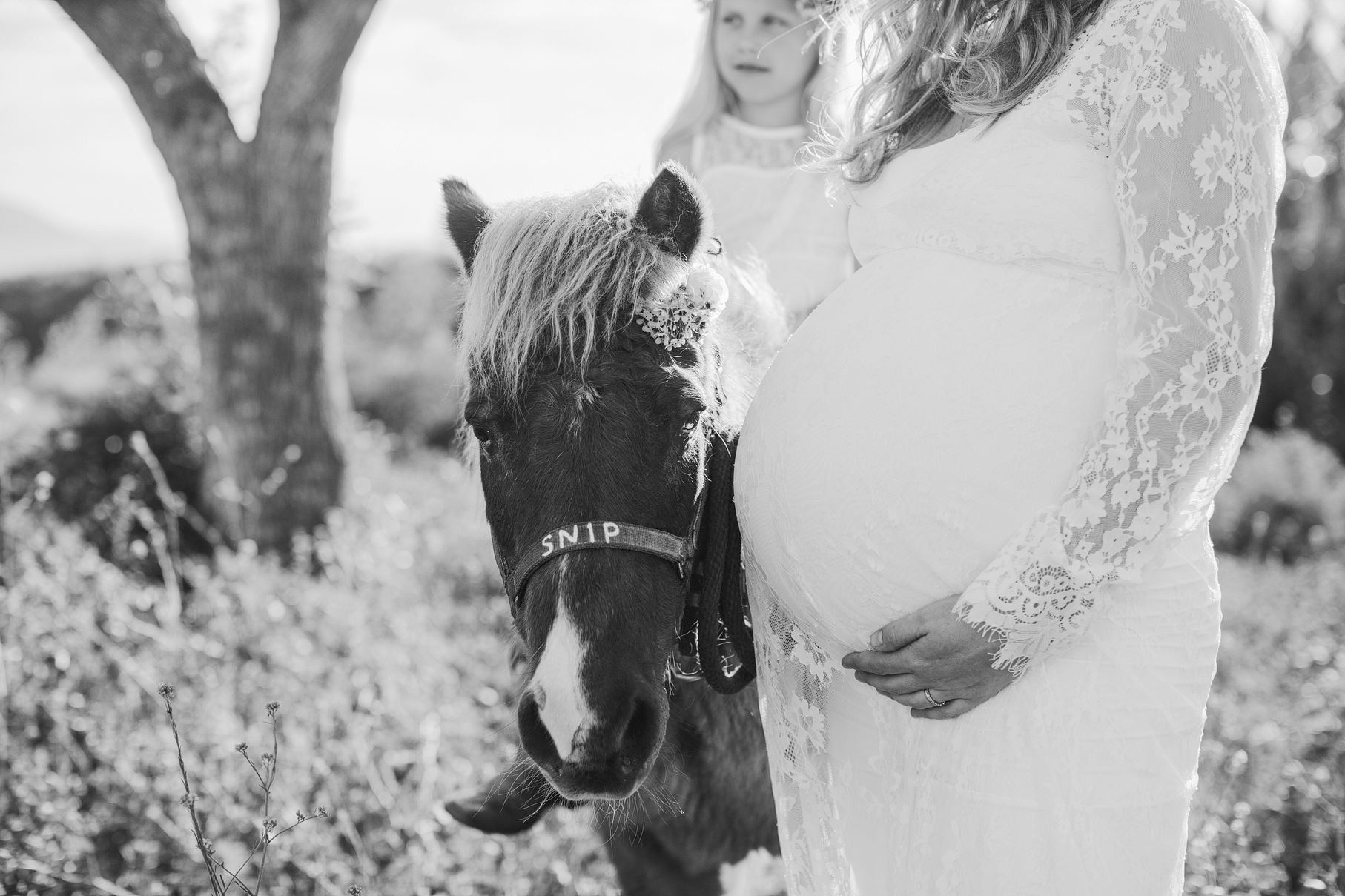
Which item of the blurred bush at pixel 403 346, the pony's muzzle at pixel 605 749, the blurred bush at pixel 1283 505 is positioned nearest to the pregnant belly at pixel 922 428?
the pony's muzzle at pixel 605 749

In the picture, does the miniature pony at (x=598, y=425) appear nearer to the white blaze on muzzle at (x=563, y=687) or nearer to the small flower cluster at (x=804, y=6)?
the white blaze on muzzle at (x=563, y=687)

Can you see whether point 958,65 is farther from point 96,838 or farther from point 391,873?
point 96,838

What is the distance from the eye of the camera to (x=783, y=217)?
320cm

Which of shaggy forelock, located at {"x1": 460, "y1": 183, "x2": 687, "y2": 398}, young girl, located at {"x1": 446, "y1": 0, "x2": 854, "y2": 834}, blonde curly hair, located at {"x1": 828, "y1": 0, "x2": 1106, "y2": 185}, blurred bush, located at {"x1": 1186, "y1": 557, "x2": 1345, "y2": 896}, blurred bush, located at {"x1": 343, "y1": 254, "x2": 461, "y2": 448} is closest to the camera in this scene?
blonde curly hair, located at {"x1": 828, "y1": 0, "x2": 1106, "y2": 185}

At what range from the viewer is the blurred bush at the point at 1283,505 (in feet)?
27.9

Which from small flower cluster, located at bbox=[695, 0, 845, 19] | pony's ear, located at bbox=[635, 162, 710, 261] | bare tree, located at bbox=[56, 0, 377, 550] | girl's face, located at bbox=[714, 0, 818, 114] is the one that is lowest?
bare tree, located at bbox=[56, 0, 377, 550]

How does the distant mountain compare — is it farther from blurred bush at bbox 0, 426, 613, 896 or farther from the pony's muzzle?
the pony's muzzle

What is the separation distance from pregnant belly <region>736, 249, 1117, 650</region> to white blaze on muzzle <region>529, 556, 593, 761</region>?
0.44 metres

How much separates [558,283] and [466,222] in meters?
0.48

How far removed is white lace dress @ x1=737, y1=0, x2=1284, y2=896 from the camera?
1333 millimetres

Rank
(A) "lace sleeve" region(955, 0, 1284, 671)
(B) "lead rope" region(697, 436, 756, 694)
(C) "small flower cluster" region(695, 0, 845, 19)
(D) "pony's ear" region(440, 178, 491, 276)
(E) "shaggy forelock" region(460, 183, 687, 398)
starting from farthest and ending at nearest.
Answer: (C) "small flower cluster" region(695, 0, 845, 19) < (D) "pony's ear" region(440, 178, 491, 276) < (B) "lead rope" region(697, 436, 756, 694) < (E) "shaggy forelock" region(460, 183, 687, 398) < (A) "lace sleeve" region(955, 0, 1284, 671)

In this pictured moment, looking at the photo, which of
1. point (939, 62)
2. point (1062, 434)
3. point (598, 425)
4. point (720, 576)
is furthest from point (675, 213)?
point (1062, 434)

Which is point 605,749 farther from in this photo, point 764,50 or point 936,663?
point 764,50

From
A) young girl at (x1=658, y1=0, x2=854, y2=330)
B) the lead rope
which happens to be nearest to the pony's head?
the lead rope
